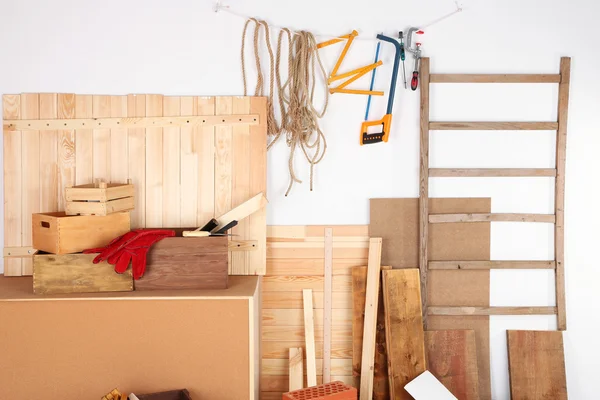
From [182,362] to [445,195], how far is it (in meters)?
1.59

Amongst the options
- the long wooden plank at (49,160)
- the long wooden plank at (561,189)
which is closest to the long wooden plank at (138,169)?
the long wooden plank at (49,160)

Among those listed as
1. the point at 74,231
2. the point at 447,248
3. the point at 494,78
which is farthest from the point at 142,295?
the point at 494,78

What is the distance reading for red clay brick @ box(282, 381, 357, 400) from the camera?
279cm

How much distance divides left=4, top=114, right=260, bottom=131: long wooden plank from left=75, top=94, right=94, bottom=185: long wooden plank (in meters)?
0.03

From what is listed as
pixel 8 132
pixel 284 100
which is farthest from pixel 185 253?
pixel 8 132

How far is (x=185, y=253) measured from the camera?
2.71 metres

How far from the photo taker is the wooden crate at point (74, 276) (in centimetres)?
264

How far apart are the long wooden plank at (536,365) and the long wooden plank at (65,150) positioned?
2435mm

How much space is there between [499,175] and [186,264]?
5.50ft

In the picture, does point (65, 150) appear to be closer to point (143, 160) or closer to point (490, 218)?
point (143, 160)

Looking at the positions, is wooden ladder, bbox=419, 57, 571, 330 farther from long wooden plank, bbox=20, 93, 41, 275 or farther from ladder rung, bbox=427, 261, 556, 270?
long wooden plank, bbox=20, 93, 41, 275

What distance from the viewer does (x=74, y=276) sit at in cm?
266

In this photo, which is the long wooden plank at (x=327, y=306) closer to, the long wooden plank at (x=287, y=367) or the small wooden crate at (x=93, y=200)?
the long wooden plank at (x=287, y=367)

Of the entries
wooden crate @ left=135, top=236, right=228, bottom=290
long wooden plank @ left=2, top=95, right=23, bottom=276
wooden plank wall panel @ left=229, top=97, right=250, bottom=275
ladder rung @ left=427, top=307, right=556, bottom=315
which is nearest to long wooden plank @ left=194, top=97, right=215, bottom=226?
wooden plank wall panel @ left=229, top=97, right=250, bottom=275
